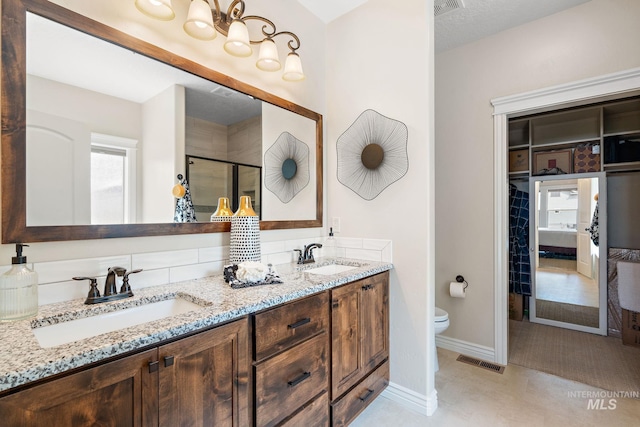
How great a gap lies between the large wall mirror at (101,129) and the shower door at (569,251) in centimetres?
353

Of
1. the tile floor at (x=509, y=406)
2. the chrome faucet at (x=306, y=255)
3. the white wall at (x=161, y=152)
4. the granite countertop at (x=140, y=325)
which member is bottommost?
the tile floor at (x=509, y=406)

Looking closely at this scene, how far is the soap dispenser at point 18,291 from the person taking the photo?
919 millimetres

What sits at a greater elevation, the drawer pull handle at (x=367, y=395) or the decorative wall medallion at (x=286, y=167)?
the decorative wall medallion at (x=286, y=167)

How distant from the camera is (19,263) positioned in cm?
94

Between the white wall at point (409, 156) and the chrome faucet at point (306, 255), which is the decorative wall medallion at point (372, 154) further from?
the chrome faucet at point (306, 255)

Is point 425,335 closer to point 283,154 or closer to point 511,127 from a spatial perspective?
point 283,154

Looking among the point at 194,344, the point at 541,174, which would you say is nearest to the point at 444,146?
the point at 541,174

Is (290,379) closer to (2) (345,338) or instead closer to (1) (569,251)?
(2) (345,338)

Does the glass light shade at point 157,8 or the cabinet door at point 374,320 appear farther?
the cabinet door at point 374,320

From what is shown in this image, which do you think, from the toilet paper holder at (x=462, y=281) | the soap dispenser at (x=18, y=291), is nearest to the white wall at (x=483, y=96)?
the toilet paper holder at (x=462, y=281)

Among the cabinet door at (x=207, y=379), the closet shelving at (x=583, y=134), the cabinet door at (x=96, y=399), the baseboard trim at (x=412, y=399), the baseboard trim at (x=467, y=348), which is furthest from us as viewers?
the closet shelving at (x=583, y=134)

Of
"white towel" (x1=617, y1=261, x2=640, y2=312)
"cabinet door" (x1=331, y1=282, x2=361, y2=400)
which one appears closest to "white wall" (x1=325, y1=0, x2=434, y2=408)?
"cabinet door" (x1=331, y1=282, x2=361, y2=400)

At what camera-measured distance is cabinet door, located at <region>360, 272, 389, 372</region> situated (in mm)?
1771

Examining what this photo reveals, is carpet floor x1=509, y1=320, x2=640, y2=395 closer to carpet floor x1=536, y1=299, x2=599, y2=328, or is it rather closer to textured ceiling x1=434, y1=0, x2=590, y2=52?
carpet floor x1=536, y1=299, x2=599, y2=328
